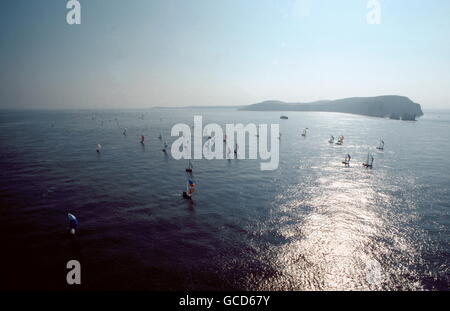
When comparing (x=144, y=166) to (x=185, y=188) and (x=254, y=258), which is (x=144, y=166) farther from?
(x=254, y=258)

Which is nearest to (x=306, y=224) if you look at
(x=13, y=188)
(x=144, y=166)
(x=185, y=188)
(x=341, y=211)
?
(x=341, y=211)

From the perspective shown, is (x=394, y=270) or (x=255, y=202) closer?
(x=394, y=270)

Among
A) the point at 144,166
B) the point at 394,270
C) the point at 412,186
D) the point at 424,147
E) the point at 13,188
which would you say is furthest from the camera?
the point at 424,147
